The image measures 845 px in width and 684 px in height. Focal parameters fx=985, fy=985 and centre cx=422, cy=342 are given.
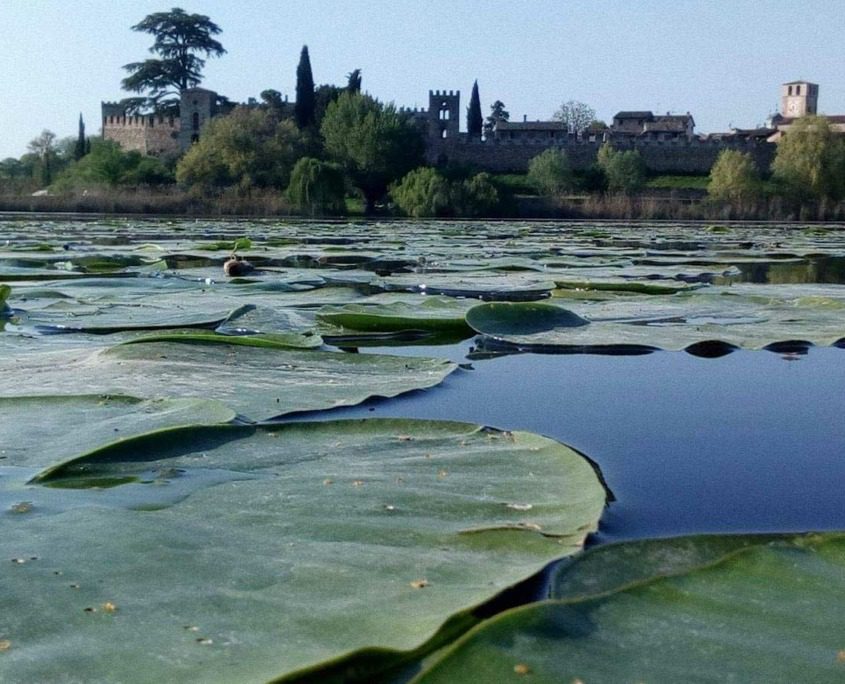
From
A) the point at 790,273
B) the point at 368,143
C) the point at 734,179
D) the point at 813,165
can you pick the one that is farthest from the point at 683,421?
the point at 734,179

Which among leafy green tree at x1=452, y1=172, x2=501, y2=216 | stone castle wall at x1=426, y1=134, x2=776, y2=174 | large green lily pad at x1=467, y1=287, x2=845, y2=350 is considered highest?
stone castle wall at x1=426, y1=134, x2=776, y2=174

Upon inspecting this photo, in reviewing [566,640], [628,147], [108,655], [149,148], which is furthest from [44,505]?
[149,148]

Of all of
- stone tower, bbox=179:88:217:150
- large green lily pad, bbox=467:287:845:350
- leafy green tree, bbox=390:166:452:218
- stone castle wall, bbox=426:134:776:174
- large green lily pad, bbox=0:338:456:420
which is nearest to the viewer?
large green lily pad, bbox=0:338:456:420

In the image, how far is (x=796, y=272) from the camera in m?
4.23

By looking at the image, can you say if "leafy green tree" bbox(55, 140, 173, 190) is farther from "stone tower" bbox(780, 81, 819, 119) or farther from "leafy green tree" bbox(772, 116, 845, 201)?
"stone tower" bbox(780, 81, 819, 119)

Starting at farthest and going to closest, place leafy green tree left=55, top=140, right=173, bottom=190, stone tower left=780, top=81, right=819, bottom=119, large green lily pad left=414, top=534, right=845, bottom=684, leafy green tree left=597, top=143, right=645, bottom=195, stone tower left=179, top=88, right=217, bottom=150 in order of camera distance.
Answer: stone tower left=780, top=81, right=819, bottom=119 → stone tower left=179, top=88, right=217, bottom=150 → leafy green tree left=597, top=143, right=645, bottom=195 → leafy green tree left=55, top=140, right=173, bottom=190 → large green lily pad left=414, top=534, right=845, bottom=684

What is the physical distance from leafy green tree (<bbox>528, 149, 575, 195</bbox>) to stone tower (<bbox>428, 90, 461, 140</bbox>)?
5.89 m

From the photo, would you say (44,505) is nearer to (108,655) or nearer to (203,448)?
(203,448)

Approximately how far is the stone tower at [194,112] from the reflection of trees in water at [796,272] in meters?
31.7

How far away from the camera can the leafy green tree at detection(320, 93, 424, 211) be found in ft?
90.5

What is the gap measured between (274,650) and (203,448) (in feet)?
1.61

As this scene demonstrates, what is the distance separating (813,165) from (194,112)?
2051cm

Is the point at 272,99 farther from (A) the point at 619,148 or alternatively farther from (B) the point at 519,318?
(B) the point at 519,318

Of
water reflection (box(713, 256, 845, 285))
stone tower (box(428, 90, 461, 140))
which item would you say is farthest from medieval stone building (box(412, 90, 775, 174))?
water reflection (box(713, 256, 845, 285))
